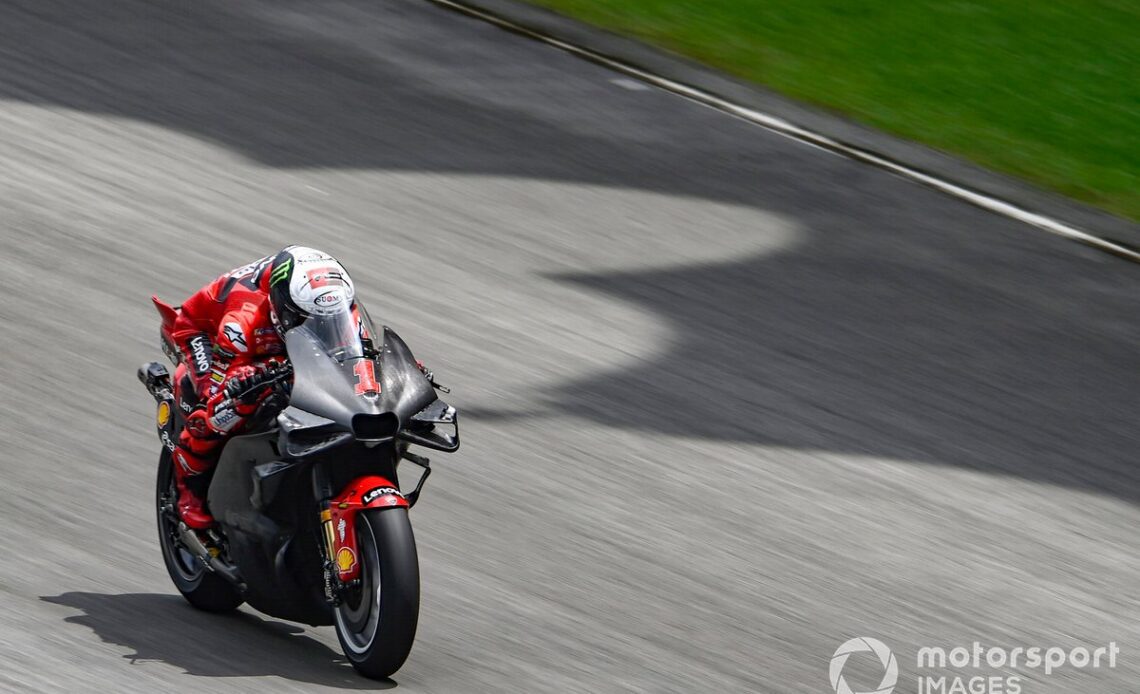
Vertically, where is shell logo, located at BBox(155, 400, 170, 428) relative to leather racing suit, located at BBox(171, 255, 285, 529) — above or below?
below

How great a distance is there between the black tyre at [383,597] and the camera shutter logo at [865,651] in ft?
6.30

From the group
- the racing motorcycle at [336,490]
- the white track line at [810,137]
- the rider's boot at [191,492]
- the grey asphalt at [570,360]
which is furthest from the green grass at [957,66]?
the racing motorcycle at [336,490]

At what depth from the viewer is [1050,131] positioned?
48.6 ft

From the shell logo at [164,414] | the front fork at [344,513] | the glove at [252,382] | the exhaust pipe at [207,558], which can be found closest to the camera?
the front fork at [344,513]

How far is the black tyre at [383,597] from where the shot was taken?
5828 mm

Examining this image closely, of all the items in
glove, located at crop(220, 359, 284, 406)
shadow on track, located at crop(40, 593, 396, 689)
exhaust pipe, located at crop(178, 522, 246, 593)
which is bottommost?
shadow on track, located at crop(40, 593, 396, 689)

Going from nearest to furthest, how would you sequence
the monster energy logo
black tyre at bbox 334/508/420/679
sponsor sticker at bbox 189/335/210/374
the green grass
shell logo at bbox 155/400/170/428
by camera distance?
black tyre at bbox 334/508/420/679 < the monster energy logo < sponsor sticker at bbox 189/335/210/374 < shell logo at bbox 155/400/170/428 < the green grass

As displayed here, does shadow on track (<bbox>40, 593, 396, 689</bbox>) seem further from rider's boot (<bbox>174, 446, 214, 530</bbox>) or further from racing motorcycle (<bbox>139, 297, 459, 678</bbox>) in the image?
rider's boot (<bbox>174, 446, 214, 530</bbox>)

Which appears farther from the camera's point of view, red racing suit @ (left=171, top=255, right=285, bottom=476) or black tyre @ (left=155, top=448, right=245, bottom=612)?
black tyre @ (left=155, top=448, right=245, bottom=612)

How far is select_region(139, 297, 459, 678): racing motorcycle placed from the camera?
590cm

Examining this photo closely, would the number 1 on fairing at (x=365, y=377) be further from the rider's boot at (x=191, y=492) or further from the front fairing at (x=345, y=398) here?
the rider's boot at (x=191, y=492)

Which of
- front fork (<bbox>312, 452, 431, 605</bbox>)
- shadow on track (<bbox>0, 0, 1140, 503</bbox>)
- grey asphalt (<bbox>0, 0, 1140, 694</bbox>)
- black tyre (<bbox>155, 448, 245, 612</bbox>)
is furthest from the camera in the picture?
shadow on track (<bbox>0, 0, 1140, 503</bbox>)

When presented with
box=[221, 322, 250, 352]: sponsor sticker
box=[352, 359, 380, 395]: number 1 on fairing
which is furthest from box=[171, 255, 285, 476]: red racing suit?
box=[352, 359, 380, 395]: number 1 on fairing

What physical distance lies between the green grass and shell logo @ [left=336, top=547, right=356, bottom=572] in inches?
359
